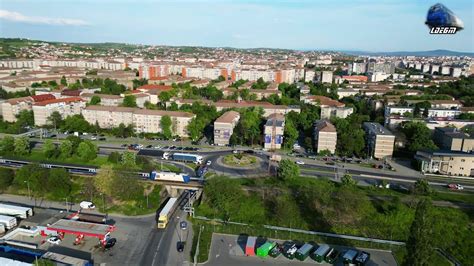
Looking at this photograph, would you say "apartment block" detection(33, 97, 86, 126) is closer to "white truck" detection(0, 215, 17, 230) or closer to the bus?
"white truck" detection(0, 215, 17, 230)

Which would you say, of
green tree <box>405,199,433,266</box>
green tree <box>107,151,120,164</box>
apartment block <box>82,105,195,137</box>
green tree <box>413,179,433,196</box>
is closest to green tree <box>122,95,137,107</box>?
apartment block <box>82,105,195,137</box>

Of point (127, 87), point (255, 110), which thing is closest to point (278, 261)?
point (255, 110)

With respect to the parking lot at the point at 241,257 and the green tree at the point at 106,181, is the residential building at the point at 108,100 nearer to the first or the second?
the green tree at the point at 106,181

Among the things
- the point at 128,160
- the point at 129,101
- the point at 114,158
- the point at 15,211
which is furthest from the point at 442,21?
the point at 129,101

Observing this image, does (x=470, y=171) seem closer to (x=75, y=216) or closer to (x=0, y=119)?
(x=75, y=216)

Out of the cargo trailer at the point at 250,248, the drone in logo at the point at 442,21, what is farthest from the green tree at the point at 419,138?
the cargo trailer at the point at 250,248

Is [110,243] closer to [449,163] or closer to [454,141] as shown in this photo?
[449,163]
